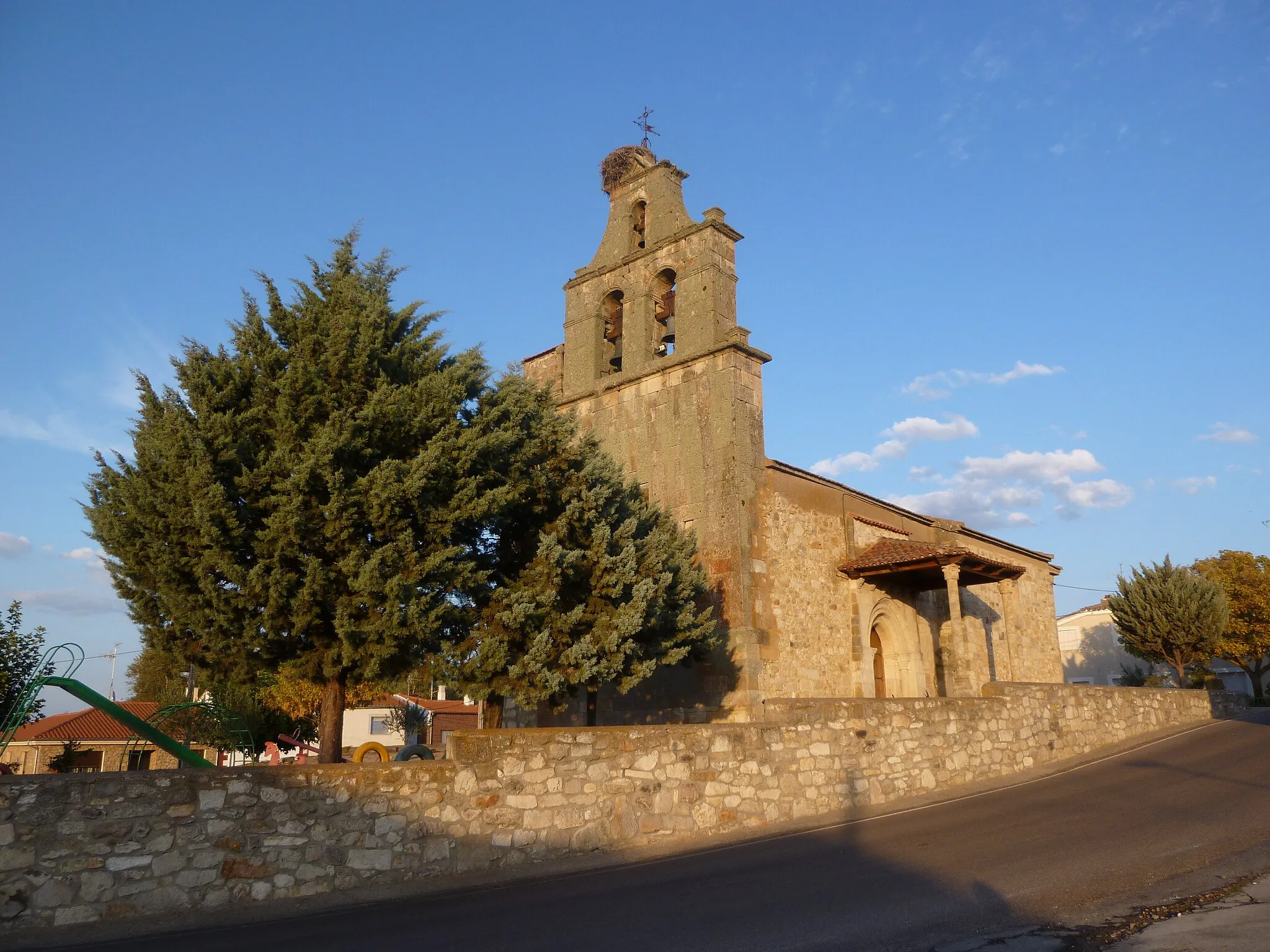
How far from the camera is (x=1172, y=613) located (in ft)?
89.6

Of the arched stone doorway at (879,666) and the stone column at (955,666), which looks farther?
the stone column at (955,666)

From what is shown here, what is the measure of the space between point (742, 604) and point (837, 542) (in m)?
3.95

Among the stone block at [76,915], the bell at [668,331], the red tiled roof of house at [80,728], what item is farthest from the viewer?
the red tiled roof of house at [80,728]

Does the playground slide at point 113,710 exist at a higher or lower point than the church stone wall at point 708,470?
lower

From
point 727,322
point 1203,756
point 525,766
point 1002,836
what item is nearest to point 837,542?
point 727,322

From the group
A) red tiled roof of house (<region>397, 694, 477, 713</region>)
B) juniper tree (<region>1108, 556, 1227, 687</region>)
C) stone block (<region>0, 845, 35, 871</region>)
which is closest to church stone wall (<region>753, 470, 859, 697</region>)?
stone block (<region>0, 845, 35, 871</region>)

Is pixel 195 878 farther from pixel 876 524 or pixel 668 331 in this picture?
pixel 876 524

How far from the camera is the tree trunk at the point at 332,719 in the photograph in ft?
34.3

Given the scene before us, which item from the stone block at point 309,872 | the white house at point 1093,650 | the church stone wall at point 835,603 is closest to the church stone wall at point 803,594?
the church stone wall at point 835,603

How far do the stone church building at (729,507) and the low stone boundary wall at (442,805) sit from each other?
3303 millimetres

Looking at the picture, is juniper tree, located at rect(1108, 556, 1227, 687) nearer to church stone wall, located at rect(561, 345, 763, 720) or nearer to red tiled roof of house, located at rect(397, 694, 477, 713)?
church stone wall, located at rect(561, 345, 763, 720)

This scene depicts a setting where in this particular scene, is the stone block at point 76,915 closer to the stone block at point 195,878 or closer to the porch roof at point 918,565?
the stone block at point 195,878

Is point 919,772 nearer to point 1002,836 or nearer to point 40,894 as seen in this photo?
point 1002,836

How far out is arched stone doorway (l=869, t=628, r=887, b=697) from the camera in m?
20.4
